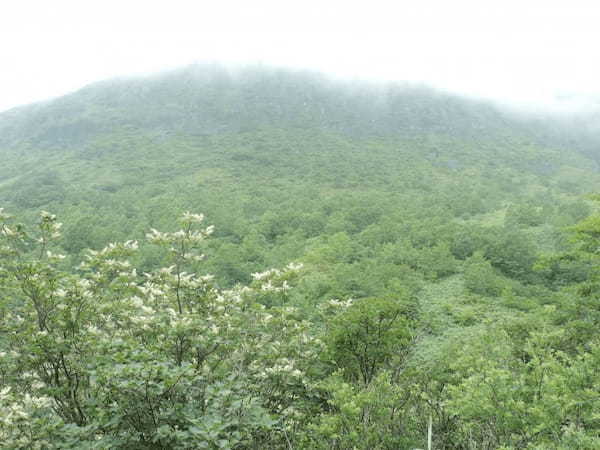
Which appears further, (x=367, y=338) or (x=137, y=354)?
(x=367, y=338)

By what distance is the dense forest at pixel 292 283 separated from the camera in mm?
5172

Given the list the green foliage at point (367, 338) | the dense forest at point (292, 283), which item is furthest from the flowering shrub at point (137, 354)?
the green foliage at point (367, 338)

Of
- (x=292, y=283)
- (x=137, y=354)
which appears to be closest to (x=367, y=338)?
(x=292, y=283)

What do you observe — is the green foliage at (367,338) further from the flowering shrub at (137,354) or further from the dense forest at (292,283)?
the flowering shrub at (137,354)

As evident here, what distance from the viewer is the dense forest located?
17.0ft

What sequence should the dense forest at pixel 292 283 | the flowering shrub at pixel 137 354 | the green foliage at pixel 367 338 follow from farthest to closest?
1. the green foliage at pixel 367 338
2. the dense forest at pixel 292 283
3. the flowering shrub at pixel 137 354

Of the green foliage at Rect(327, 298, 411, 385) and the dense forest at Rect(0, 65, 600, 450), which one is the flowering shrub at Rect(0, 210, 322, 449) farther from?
the green foliage at Rect(327, 298, 411, 385)

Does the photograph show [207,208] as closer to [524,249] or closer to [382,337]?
[524,249]

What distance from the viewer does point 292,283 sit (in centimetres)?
751

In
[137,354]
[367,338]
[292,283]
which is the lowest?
[367,338]

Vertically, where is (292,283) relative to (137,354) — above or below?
below

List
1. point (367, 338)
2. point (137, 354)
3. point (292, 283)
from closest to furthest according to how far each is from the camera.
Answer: point (137, 354) → point (292, 283) → point (367, 338)

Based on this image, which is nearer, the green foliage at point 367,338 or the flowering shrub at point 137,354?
the flowering shrub at point 137,354

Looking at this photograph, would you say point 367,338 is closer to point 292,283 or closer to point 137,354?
point 292,283
